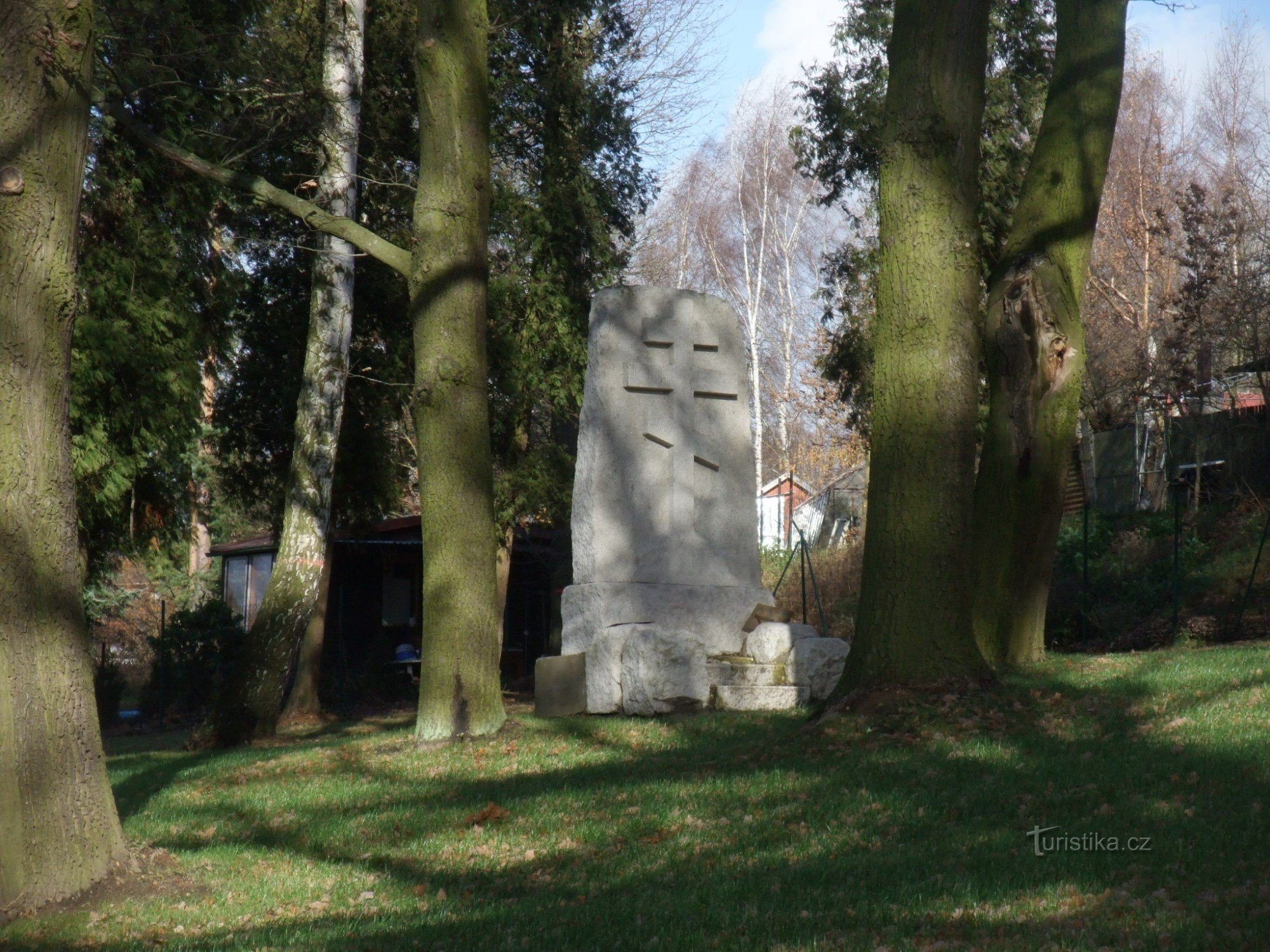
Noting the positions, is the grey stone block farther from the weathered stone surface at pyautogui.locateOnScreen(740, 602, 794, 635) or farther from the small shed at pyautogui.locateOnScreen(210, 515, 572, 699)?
the small shed at pyautogui.locateOnScreen(210, 515, 572, 699)

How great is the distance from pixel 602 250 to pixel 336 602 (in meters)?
9.81

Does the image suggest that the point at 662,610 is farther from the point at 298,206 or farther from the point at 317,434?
the point at 317,434

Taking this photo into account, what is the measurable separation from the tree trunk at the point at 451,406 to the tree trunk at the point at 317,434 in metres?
2.91

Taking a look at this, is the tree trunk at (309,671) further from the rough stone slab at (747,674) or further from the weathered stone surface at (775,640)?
the weathered stone surface at (775,640)

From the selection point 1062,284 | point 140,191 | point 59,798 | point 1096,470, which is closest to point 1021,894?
point 59,798

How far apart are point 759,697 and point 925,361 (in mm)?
3961

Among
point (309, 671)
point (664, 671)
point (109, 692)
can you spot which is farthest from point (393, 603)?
point (664, 671)

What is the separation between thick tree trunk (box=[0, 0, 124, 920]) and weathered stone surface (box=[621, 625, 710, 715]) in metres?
5.61

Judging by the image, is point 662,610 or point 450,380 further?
point 662,610

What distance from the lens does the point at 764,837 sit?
593 centimetres

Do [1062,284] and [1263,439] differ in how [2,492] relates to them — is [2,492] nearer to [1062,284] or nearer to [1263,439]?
[1062,284]

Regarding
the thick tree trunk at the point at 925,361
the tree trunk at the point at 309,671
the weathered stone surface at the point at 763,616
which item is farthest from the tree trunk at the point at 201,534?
the thick tree trunk at the point at 925,361

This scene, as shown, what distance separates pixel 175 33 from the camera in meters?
12.0

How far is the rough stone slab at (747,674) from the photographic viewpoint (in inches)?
427
